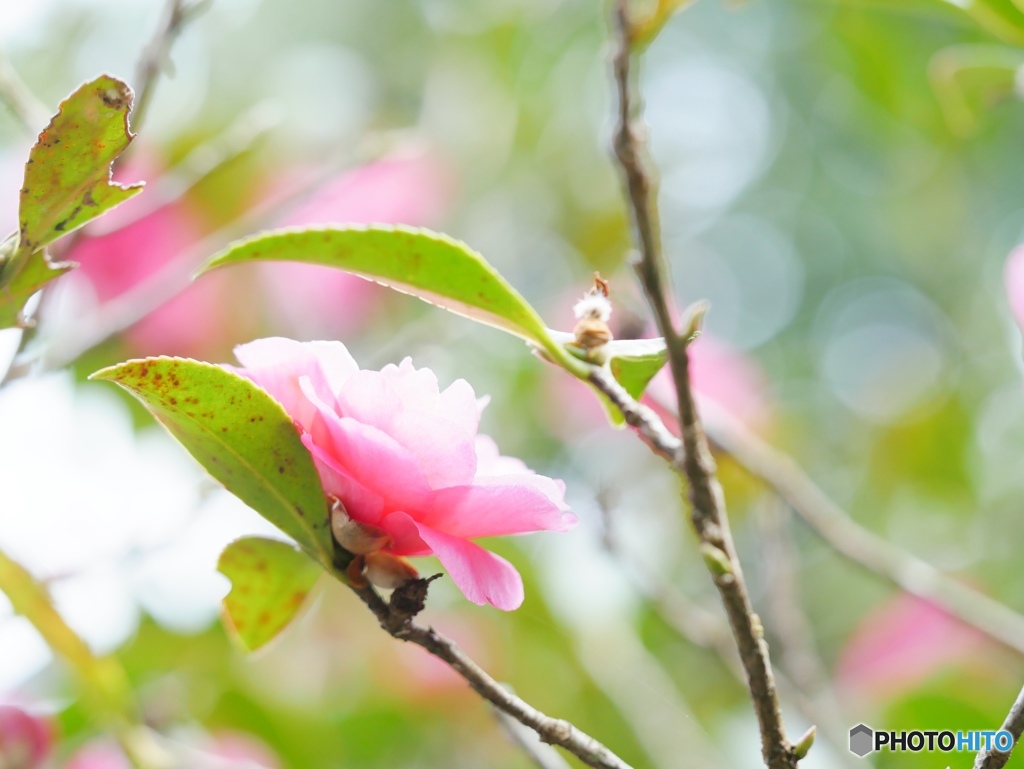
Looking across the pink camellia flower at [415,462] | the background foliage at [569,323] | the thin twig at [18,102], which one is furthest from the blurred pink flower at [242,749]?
the pink camellia flower at [415,462]

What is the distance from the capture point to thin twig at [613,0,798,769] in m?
0.36

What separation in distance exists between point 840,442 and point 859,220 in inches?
44.0

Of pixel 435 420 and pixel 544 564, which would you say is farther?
pixel 544 564

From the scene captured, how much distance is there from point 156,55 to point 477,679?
0.51m

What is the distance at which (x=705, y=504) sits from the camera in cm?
38

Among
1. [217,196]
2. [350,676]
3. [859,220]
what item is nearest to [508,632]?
[350,676]

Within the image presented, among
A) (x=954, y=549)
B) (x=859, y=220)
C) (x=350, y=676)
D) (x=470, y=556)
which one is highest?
(x=859, y=220)

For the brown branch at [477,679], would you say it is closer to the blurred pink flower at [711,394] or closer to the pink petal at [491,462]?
the pink petal at [491,462]

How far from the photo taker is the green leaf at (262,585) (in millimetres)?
523

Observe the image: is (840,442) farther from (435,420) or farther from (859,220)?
(435,420)

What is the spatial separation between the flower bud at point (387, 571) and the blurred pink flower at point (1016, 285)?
0.38 m

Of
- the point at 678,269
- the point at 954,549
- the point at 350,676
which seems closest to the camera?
the point at 350,676

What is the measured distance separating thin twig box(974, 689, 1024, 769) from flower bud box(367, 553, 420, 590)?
0.24 m

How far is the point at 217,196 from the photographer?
1.54 m
